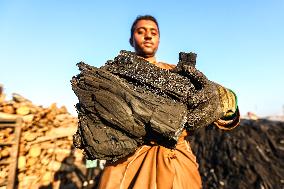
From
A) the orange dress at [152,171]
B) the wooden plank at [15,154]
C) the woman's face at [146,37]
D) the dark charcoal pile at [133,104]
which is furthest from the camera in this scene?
the wooden plank at [15,154]

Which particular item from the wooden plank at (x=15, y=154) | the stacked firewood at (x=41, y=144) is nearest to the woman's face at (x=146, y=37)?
the wooden plank at (x=15, y=154)

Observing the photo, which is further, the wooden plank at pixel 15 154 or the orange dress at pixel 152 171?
the wooden plank at pixel 15 154

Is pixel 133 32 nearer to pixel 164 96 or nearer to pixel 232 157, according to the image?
pixel 164 96

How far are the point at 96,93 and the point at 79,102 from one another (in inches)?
6.0

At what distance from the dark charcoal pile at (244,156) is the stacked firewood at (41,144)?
3.67 meters

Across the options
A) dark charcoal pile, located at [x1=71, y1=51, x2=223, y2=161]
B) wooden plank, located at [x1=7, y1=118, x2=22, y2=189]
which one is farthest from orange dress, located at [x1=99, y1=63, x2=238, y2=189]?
wooden plank, located at [x1=7, y1=118, x2=22, y2=189]

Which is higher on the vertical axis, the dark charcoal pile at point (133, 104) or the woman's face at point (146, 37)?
the woman's face at point (146, 37)

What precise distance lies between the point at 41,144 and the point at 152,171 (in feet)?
20.0

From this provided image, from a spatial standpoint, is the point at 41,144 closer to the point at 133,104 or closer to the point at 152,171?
the point at 152,171

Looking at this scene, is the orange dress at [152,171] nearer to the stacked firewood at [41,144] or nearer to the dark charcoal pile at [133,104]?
the dark charcoal pile at [133,104]

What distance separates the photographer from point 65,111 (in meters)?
9.00

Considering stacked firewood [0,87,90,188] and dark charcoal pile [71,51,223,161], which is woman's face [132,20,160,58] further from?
stacked firewood [0,87,90,188]

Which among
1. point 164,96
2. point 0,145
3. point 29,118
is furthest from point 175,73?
point 29,118

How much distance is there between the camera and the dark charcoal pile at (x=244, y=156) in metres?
7.83
